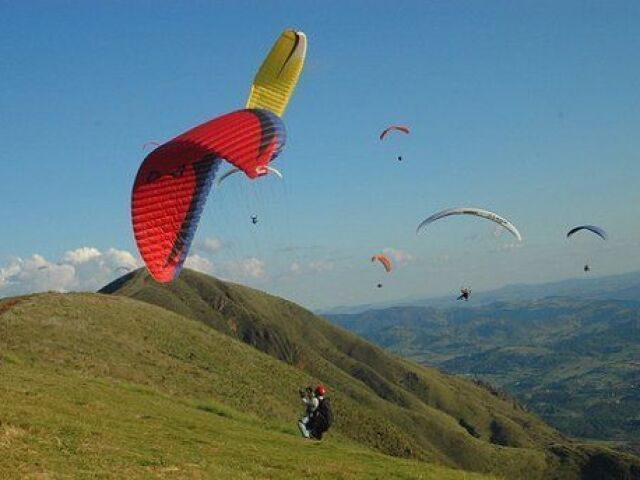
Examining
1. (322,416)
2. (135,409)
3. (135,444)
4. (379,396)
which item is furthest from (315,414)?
(379,396)

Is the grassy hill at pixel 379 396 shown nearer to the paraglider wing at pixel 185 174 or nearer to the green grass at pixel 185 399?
the green grass at pixel 185 399

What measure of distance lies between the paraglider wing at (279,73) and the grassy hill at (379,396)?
46840 mm

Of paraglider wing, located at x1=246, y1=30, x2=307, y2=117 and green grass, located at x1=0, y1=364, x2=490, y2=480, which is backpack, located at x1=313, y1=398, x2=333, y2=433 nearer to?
green grass, located at x1=0, y1=364, x2=490, y2=480

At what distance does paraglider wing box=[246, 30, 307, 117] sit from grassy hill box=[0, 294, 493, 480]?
46.0 feet

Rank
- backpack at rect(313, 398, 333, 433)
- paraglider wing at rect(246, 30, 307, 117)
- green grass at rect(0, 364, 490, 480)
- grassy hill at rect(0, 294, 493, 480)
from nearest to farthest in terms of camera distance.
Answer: green grass at rect(0, 364, 490, 480)
grassy hill at rect(0, 294, 493, 480)
backpack at rect(313, 398, 333, 433)
paraglider wing at rect(246, 30, 307, 117)

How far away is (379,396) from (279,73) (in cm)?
13207

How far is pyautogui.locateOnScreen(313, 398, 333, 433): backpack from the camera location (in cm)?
2678

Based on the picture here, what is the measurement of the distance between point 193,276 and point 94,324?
354 ft

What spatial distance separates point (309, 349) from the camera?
158m

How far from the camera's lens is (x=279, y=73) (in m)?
29.2

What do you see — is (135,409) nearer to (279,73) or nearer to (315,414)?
(315,414)

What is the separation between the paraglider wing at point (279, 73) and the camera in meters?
28.3

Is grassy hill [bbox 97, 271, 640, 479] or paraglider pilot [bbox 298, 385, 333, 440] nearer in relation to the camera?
paraglider pilot [bbox 298, 385, 333, 440]

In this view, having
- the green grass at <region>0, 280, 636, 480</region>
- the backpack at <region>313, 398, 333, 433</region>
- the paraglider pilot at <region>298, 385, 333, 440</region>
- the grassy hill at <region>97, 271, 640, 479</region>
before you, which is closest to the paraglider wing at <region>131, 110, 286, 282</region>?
the green grass at <region>0, 280, 636, 480</region>
